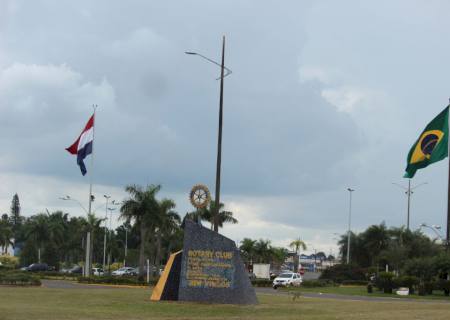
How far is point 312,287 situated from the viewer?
5950cm

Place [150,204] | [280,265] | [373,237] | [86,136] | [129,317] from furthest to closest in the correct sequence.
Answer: [280,265] → [373,237] → [150,204] → [86,136] → [129,317]

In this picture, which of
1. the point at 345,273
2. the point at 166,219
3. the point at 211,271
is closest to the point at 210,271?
the point at 211,271

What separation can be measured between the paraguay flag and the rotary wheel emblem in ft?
83.4

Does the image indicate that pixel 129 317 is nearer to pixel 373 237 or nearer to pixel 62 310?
pixel 62 310

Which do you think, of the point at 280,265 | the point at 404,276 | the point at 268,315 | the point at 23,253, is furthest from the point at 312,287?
the point at 23,253

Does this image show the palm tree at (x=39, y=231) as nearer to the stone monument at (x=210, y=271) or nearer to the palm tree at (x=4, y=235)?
the palm tree at (x=4, y=235)

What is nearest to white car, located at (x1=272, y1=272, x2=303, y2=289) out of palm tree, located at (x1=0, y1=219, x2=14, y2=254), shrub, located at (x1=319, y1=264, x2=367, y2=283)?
shrub, located at (x1=319, y1=264, x2=367, y2=283)

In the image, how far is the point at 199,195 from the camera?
29.0 metres

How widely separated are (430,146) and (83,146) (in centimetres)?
2552

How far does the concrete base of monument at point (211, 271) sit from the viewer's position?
86.6 ft

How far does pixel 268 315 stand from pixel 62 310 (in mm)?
6458

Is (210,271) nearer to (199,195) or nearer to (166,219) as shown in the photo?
(199,195)

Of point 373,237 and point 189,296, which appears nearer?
point 189,296

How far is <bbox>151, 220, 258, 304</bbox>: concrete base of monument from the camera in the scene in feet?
86.6
